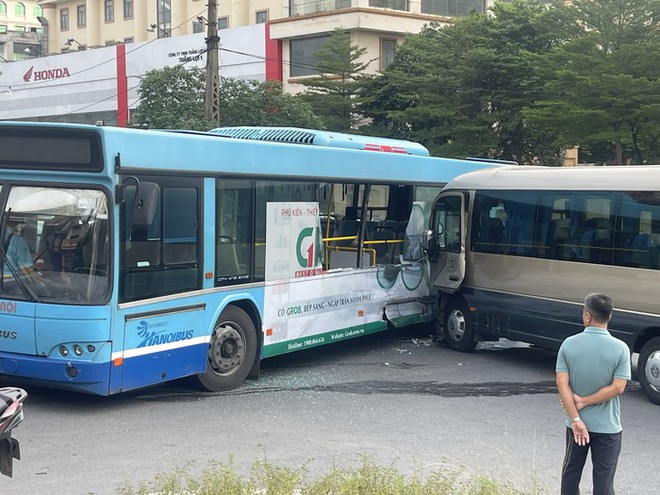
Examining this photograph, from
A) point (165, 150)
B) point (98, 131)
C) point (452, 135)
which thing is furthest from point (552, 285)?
point (452, 135)

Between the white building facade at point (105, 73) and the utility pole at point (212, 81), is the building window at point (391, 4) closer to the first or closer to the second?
the white building facade at point (105, 73)

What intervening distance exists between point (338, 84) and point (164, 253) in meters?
33.2

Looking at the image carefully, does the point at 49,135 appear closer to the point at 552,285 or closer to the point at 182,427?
the point at 182,427

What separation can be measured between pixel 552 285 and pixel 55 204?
635cm

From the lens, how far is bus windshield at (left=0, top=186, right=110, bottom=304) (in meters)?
8.27

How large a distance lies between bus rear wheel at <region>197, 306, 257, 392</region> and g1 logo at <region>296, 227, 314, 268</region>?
1.22 meters

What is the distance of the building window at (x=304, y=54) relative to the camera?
47675mm

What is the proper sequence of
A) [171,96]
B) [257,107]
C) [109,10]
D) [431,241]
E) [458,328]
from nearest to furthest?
1. [458,328]
2. [431,241]
3. [257,107]
4. [171,96]
5. [109,10]

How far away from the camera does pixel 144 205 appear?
8.27 metres

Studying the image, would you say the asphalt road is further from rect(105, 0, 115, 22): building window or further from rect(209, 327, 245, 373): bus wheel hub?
rect(105, 0, 115, 22): building window

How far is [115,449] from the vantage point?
7.45 metres

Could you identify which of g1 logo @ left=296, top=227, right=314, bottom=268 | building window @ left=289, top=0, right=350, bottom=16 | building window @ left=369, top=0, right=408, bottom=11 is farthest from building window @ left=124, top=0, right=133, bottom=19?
g1 logo @ left=296, top=227, right=314, bottom=268

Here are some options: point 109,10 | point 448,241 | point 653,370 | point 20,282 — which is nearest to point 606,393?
point 653,370

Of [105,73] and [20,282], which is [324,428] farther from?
[105,73]
